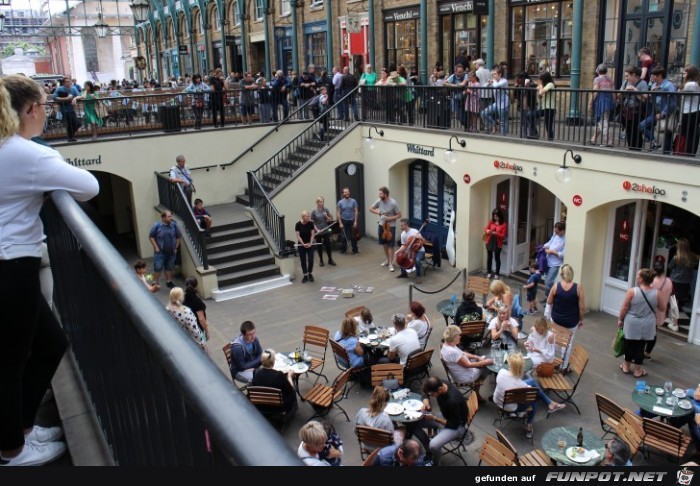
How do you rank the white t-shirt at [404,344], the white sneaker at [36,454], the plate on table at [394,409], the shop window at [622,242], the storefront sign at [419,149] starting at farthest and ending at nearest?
the storefront sign at [419,149]
the shop window at [622,242]
the white t-shirt at [404,344]
the plate on table at [394,409]
the white sneaker at [36,454]

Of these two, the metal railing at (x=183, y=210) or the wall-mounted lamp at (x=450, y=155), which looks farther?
the wall-mounted lamp at (x=450, y=155)

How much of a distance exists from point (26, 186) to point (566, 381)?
31.2 feet

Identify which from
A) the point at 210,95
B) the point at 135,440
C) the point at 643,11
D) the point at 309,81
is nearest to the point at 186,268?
the point at 210,95

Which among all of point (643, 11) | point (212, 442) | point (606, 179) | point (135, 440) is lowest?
point (606, 179)

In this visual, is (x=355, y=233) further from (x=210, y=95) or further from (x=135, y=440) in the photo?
(x=135, y=440)

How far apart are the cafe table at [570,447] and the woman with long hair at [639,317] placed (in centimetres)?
314

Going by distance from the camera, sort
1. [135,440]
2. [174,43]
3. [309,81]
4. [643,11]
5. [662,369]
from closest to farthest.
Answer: [135,440], [662,369], [643,11], [309,81], [174,43]

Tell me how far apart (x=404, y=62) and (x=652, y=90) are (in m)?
12.4

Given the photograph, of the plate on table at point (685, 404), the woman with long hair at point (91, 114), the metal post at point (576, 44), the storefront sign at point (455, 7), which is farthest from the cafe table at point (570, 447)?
the woman with long hair at point (91, 114)

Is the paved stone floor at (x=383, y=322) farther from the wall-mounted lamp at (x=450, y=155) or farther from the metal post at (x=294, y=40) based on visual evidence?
the metal post at (x=294, y=40)

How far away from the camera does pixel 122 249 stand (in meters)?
19.9

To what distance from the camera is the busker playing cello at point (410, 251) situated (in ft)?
51.1

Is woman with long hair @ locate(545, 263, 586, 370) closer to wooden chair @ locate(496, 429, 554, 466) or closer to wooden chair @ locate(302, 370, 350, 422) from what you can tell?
wooden chair @ locate(496, 429, 554, 466)

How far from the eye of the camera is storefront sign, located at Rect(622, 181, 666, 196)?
1140 cm
